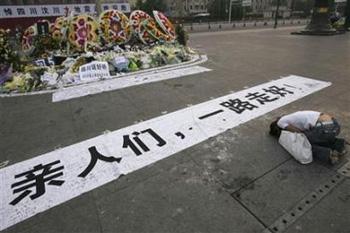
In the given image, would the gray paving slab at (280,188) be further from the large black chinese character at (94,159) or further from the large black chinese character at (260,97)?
the large black chinese character at (260,97)

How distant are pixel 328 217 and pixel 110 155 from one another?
7.13 feet

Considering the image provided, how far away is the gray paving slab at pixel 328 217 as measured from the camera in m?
1.64

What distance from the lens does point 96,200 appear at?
6.56 ft

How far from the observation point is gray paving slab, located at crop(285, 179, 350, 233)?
164cm

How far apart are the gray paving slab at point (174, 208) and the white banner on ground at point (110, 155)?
0.35 metres

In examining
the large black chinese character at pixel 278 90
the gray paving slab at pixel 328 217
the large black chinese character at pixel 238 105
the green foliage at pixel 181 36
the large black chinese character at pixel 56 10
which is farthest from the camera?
the large black chinese character at pixel 56 10

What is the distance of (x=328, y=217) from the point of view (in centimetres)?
173

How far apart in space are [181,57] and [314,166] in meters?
5.73

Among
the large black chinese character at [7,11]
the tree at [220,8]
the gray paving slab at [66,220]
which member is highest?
the tree at [220,8]

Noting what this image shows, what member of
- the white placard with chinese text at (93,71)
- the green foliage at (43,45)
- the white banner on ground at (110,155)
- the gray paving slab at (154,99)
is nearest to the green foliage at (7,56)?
the green foliage at (43,45)

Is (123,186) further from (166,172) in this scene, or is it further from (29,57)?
(29,57)

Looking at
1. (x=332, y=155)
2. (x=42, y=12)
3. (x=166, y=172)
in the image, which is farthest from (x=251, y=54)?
(x=42, y=12)

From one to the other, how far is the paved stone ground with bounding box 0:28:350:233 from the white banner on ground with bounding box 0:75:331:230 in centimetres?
13
